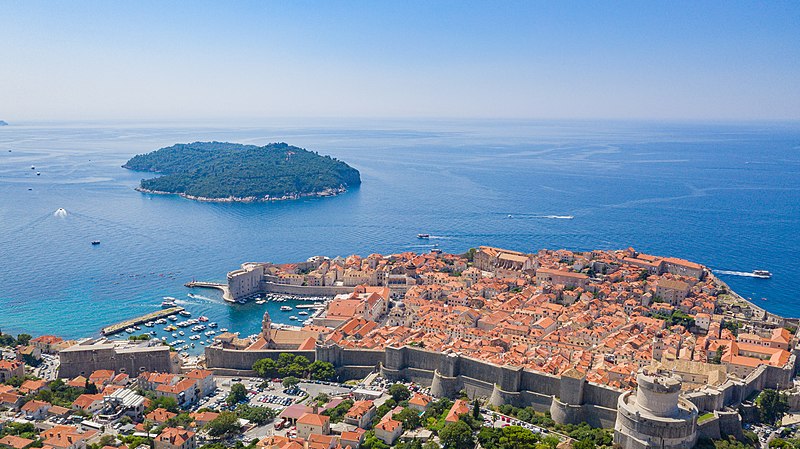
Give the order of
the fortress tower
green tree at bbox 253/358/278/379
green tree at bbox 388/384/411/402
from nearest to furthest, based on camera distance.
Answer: the fortress tower < green tree at bbox 388/384/411/402 < green tree at bbox 253/358/278/379

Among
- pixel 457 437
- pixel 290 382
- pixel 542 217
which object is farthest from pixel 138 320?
pixel 542 217

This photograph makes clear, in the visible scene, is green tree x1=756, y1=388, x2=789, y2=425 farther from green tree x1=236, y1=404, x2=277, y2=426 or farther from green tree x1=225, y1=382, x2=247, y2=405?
green tree x1=225, y1=382, x2=247, y2=405

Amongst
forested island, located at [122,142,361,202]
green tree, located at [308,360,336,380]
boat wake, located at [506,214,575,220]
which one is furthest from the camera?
forested island, located at [122,142,361,202]

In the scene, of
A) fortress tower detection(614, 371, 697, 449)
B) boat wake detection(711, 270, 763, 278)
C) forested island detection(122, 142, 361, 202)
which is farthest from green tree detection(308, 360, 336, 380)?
forested island detection(122, 142, 361, 202)

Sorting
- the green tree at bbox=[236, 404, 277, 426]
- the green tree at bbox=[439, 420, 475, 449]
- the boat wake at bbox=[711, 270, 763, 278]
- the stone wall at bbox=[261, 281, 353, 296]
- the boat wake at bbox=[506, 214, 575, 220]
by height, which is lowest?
the stone wall at bbox=[261, 281, 353, 296]

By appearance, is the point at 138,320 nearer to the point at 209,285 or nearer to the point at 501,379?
the point at 209,285

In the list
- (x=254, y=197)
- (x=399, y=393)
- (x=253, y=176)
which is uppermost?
(x=253, y=176)
